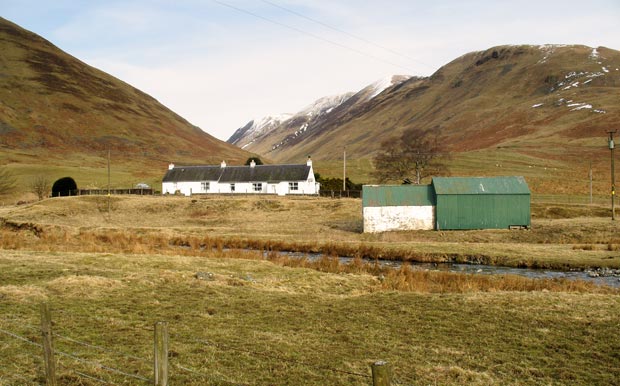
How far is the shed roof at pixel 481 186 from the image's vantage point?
170 feet

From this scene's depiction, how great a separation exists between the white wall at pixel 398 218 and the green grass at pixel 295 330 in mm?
28076

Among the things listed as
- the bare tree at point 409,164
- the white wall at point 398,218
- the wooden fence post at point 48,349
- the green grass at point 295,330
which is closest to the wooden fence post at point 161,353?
the wooden fence post at point 48,349

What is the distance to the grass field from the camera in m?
12.0

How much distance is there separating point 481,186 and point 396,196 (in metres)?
7.98

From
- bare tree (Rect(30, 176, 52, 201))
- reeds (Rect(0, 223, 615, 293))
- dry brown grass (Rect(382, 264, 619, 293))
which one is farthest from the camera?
bare tree (Rect(30, 176, 52, 201))

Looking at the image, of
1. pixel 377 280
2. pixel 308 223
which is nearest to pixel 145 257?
pixel 377 280

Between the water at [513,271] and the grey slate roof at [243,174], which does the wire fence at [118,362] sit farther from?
the grey slate roof at [243,174]

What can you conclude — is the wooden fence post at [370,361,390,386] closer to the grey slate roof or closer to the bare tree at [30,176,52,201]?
the grey slate roof

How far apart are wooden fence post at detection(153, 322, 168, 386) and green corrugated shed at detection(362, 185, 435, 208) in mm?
44381

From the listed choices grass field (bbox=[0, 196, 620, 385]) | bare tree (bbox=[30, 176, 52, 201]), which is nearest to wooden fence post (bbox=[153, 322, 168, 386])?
grass field (bbox=[0, 196, 620, 385])

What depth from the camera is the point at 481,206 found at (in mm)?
51656

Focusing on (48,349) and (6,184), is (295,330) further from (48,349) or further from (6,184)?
(6,184)

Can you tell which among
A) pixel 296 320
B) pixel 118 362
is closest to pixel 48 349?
pixel 118 362

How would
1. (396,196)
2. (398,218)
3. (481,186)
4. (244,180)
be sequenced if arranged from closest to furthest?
(398,218) → (481,186) → (396,196) → (244,180)
